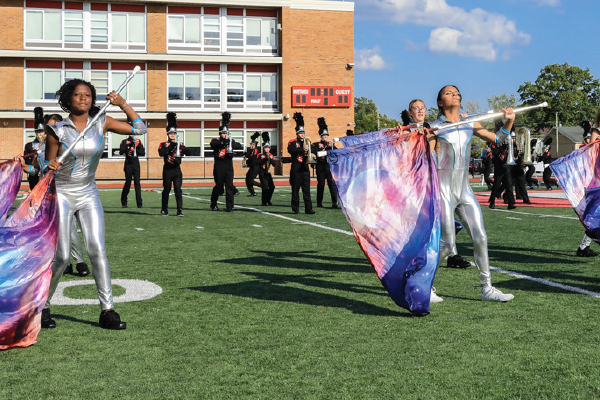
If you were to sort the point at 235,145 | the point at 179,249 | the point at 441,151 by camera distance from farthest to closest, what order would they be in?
1. the point at 235,145
2. the point at 179,249
3. the point at 441,151

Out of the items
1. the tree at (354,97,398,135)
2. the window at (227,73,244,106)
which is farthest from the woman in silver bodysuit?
the tree at (354,97,398,135)

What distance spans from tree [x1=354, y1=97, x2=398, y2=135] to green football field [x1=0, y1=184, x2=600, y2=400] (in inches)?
4288

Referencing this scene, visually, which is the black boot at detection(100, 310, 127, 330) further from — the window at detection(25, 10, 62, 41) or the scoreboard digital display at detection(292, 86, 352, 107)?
the window at detection(25, 10, 62, 41)

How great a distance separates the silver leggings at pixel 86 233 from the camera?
5531 mm

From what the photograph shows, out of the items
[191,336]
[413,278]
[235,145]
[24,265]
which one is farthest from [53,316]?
[235,145]

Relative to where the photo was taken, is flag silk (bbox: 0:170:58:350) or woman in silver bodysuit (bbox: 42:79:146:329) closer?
flag silk (bbox: 0:170:58:350)

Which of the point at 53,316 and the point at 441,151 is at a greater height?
the point at 441,151

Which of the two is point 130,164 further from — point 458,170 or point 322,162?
point 458,170

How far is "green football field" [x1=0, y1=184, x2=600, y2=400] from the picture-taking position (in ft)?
13.5

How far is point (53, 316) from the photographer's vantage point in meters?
6.09

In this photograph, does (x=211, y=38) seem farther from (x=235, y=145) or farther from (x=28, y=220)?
(x=28, y=220)

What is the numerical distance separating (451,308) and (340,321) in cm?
105

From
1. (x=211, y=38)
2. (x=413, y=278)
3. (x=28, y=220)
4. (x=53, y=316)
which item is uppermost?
(x=211, y=38)

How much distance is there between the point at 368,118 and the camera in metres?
127
